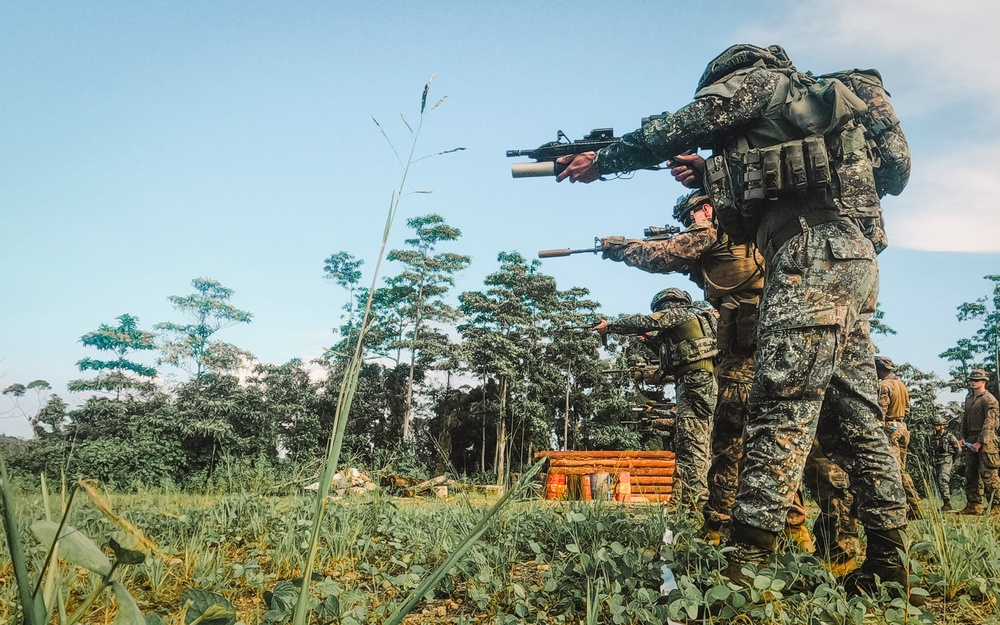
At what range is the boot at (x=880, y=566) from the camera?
2475 millimetres

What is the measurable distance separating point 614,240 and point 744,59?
9.84ft

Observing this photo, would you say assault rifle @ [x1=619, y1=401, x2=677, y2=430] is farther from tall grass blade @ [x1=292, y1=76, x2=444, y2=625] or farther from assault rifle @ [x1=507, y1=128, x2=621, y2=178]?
tall grass blade @ [x1=292, y1=76, x2=444, y2=625]

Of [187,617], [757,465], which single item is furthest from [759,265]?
[187,617]

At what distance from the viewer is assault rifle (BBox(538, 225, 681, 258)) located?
6.20m

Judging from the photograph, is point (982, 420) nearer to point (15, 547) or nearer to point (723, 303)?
point (723, 303)

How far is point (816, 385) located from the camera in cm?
259

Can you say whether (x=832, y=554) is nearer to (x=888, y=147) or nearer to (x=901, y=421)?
(x=888, y=147)

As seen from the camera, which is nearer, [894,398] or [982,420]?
[894,398]

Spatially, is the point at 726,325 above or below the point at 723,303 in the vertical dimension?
below

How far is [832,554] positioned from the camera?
319 cm

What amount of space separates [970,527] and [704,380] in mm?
2858

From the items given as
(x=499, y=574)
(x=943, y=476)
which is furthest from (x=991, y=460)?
(x=499, y=574)

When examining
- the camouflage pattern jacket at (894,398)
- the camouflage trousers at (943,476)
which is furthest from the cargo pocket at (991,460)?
the camouflage trousers at (943,476)

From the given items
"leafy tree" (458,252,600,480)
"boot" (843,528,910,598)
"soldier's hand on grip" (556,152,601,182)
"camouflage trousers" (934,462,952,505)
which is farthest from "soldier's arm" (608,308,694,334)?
"leafy tree" (458,252,600,480)
